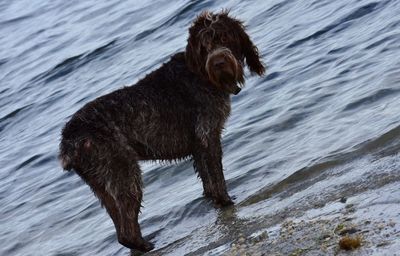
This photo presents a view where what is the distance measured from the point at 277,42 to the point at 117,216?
730 cm

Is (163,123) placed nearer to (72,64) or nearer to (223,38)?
(223,38)

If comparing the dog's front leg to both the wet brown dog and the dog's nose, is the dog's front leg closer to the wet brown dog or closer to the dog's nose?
the wet brown dog

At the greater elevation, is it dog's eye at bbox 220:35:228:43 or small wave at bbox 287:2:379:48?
dog's eye at bbox 220:35:228:43

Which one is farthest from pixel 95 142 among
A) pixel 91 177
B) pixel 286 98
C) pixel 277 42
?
pixel 277 42

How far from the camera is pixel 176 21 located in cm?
1862

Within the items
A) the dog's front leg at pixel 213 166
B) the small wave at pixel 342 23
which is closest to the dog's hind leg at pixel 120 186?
the dog's front leg at pixel 213 166

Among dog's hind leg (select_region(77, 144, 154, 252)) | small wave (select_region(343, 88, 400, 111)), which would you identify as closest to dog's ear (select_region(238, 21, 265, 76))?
dog's hind leg (select_region(77, 144, 154, 252))

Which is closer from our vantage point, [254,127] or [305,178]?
[305,178]

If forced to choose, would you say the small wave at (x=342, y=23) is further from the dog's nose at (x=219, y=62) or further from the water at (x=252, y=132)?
the dog's nose at (x=219, y=62)

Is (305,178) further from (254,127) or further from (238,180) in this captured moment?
(254,127)

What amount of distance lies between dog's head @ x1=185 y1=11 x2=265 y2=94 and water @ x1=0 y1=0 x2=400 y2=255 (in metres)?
1.15

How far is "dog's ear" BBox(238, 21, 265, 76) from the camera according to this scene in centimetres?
805

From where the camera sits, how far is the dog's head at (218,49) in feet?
25.4

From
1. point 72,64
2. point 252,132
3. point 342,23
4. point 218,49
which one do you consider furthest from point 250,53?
point 72,64
